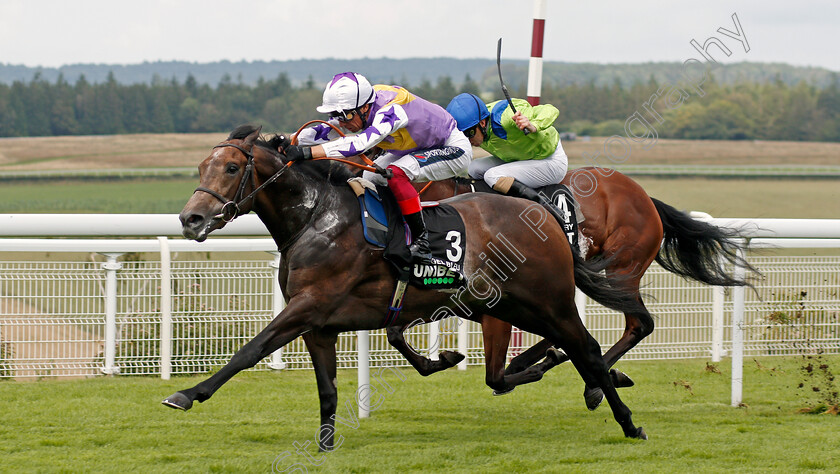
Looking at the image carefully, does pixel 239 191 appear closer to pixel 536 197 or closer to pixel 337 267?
pixel 337 267

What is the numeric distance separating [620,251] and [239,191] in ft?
7.57

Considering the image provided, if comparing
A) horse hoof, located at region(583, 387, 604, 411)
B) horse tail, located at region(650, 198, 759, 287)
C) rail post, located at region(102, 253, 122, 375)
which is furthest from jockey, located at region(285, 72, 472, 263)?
rail post, located at region(102, 253, 122, 375)

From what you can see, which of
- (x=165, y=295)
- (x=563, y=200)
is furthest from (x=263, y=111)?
(x=563, y=200)

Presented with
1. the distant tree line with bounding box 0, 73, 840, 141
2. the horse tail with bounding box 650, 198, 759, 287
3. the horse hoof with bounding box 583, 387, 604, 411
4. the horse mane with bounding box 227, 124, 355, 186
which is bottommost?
the horse hoof with bounding box 583, 387, 604, 411

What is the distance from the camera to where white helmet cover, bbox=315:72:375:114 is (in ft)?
Result: 13.4

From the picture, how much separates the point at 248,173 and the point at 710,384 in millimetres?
3478

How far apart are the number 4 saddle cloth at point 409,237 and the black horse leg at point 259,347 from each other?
0.45m

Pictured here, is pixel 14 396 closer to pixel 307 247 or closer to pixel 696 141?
pixel 307 247

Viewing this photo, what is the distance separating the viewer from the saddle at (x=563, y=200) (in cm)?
502

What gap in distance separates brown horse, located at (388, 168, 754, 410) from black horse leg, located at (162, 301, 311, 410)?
1025 millimetres

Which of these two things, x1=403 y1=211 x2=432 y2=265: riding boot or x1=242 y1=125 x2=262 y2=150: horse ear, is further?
x1=403 y1=211 x2=432 y2=265: riding boot

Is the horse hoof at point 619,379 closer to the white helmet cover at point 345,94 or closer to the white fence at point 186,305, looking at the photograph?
the white fence at point 186,305

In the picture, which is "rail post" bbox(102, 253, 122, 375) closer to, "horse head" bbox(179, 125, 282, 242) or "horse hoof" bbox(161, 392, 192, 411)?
"horse head" bbox(179, 125, 282, 242)

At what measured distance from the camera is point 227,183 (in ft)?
12.6
